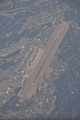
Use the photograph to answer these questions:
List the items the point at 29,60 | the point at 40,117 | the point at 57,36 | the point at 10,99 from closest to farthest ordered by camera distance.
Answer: the point at 40,117 < the point at 10,99 < the point at 29,60 < the point at 57,36

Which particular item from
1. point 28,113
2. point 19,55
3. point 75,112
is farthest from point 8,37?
point 75,112

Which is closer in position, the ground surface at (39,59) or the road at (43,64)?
the ground surface at (39,59)

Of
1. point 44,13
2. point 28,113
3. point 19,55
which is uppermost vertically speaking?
point 44,13

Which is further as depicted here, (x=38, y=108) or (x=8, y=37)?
(x=8, y=37)

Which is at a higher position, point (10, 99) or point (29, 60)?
point (29, 60)

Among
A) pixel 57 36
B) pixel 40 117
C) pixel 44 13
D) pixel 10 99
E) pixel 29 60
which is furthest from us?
pixel 44 13

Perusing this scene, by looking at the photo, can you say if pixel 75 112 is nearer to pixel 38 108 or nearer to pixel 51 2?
pixel 38 108

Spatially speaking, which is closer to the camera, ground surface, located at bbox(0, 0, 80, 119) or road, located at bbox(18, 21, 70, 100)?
ground surface, located at bbox(0, 0, 80, 119)
